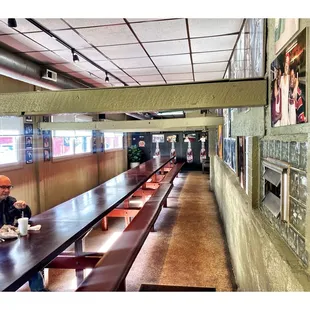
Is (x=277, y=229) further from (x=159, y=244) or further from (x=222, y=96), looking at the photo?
(x=159, y=244)

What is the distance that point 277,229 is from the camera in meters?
1.66

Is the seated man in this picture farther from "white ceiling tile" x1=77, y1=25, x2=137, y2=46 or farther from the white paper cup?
"white ceiling tile" x1=77, y1=25, x2=137, y2=46

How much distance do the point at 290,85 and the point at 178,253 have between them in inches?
133

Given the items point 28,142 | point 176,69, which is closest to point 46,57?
point 176,69

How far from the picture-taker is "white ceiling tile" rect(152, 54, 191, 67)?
408cm

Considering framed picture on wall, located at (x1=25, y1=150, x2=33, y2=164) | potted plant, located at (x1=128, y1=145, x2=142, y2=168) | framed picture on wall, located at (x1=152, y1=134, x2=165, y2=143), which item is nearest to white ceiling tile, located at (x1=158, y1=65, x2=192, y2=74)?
framed picture on wall, located at (x1=25, y1=150, x2=33, y2=164)

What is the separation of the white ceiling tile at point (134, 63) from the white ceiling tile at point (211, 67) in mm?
856

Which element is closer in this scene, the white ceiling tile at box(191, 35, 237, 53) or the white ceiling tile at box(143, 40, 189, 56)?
the white ceiling tile at box(191, 35, 237, 53)

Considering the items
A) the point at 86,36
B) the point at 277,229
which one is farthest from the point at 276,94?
the point at 86,36

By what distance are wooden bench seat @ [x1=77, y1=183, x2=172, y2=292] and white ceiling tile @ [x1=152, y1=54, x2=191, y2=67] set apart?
2.43 meters

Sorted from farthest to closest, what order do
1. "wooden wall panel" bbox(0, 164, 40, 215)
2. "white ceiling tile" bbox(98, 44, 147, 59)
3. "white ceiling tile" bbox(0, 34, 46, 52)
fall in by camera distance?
"wooden wall panel" bbox(0, 164, 40, 215) → "white ceiling tile" bbox(98, 44, 147, 59) → "white ceiling tile" bbox(0, 34, 46, 52)

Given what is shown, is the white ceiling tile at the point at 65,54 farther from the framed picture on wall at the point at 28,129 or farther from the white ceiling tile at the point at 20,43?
the framed picture on wall at the point at 28,129

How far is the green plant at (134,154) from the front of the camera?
1395 centimetres
